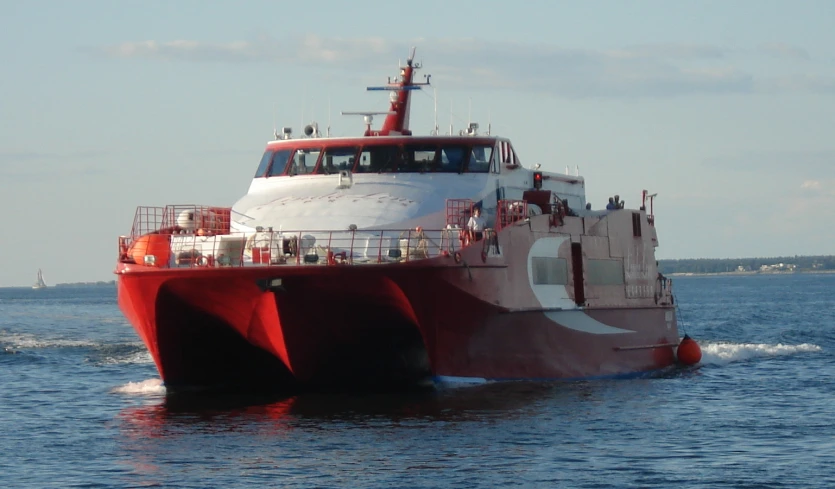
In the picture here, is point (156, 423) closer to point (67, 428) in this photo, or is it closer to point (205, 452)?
point (67, 428)

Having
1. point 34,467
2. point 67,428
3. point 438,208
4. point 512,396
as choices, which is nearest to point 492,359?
point 512,396

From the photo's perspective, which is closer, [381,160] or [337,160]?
[381,160]

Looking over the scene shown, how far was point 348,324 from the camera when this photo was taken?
2309cm

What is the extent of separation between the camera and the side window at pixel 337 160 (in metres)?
26.3

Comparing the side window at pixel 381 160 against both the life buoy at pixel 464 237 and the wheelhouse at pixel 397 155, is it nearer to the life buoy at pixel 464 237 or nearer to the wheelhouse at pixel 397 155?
the wheelhouse at pixel 397 155

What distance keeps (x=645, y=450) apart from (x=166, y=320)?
31.0ft

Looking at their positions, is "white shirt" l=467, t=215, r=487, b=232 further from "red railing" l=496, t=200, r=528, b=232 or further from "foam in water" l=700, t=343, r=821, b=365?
"foam in water" l=700, t=343, r=821, b=365

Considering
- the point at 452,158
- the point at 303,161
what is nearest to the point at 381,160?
the point at 452,158

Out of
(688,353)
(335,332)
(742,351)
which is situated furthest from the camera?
(742,351)

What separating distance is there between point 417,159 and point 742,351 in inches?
553

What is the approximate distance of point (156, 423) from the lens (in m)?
21.7

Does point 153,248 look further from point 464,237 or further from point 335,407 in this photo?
point 464,237

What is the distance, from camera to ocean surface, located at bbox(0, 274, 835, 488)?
1695 centimetres

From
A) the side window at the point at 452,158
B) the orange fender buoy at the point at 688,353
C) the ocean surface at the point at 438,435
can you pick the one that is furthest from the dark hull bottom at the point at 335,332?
the orange fender buoy at the point at 688,353
